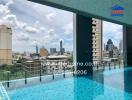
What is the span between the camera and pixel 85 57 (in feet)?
26.7

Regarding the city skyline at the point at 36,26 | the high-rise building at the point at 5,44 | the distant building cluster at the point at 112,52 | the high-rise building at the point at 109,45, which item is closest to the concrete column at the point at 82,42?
the city skyline at the point at 36,26

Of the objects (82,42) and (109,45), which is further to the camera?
(109,45)

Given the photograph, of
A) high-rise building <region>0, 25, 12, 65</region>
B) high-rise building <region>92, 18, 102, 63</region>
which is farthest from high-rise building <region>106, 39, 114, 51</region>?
high-rise building <region>0, 25, 12, 65</region>

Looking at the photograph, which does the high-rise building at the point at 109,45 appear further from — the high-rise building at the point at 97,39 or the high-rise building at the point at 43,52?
the high-rise building at the point at 43,52

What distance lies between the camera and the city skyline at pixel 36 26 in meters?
8.14

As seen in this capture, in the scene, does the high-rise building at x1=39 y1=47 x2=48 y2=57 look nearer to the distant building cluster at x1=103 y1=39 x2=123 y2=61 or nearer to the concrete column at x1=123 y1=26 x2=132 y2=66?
the distant building cluster at x1=103 y1=39 x2=123 y2=61

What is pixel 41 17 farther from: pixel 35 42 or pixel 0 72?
pixel 0 72

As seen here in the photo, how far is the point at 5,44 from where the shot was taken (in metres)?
7.75

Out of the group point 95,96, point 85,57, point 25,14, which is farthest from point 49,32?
point 95,96

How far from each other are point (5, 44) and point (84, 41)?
108 inches

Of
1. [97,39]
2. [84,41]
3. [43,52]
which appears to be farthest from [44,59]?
[97,39]

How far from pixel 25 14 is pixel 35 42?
278 cm

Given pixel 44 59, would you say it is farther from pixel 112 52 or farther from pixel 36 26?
pixel 112 52

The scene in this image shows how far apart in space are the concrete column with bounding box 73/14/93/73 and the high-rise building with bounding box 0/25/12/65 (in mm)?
2261
